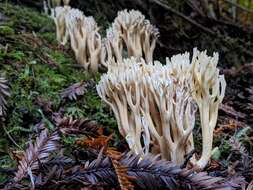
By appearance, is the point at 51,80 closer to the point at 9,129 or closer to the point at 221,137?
the point at 9,129

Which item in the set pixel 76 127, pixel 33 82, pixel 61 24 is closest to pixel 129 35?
pixel 61 24

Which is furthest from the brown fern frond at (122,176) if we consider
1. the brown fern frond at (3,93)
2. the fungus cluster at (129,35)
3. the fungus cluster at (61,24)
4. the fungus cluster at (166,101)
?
the fungus cluster at (61,24)

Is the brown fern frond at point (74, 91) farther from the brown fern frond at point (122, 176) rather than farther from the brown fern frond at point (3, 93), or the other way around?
the brown fern frond at point (122, 176)

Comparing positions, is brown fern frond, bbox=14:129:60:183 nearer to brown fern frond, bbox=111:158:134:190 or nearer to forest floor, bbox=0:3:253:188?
forest floor, bbox=0:3:253:188

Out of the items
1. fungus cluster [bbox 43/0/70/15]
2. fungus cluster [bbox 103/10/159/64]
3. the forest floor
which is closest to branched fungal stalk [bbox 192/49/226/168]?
the forest floor

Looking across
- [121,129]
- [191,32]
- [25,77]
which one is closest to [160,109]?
[121,129]
